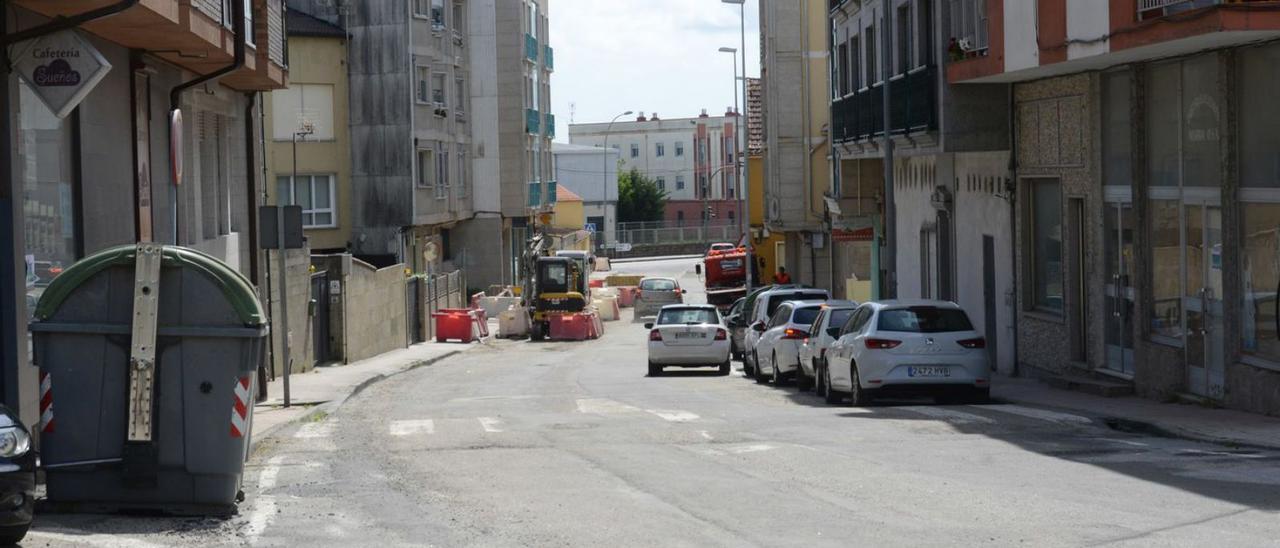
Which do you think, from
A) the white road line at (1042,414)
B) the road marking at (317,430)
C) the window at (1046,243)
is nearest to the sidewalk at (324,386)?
the road marking at (317,430)

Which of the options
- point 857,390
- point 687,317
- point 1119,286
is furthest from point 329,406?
point 687,317

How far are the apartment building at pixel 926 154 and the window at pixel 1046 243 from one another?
2.18 ft

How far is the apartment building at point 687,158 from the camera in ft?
469

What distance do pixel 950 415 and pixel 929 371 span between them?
74.3 inches

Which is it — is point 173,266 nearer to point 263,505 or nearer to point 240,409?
point 240,409

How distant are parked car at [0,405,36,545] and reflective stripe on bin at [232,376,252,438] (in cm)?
167

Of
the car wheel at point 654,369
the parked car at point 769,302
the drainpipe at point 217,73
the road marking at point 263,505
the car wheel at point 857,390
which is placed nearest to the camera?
the road marking at point 263,505

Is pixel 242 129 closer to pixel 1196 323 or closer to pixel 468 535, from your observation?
pixel 1196 323

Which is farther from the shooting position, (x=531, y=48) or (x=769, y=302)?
(x=531, y=48)

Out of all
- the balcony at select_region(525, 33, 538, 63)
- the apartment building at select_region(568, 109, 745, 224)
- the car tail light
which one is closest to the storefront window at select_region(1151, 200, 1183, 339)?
the car tail light

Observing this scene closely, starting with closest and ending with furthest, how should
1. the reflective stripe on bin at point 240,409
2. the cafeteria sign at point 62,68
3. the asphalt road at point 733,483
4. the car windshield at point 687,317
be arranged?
the asphalt road at point 733,483 < the reflective stripe on bin at point 240,409 < the cafeteria sign at point 62,68 < the car windshield at point 687,317

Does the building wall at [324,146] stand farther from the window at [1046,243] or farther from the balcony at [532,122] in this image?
the window at [1046,243]

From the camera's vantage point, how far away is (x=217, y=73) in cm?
2066

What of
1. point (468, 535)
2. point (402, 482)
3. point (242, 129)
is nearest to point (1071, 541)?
point (468, 535)
